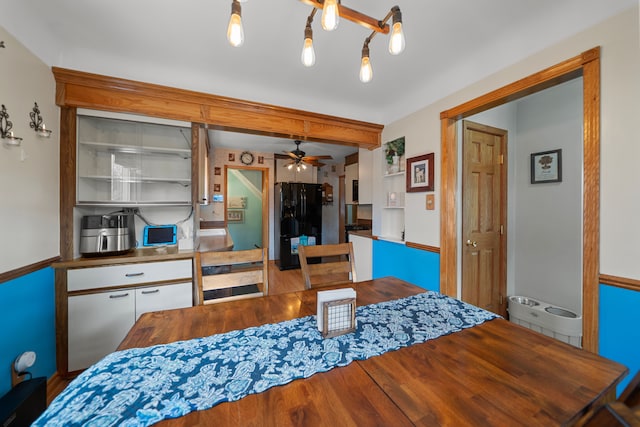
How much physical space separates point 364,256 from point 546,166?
2.21m

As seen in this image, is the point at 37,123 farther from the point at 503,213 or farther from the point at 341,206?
the point at 341,206

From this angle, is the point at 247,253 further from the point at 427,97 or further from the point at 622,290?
the point at 427,97

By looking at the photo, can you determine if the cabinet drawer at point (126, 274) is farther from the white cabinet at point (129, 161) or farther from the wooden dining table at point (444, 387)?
the wooden dining table at point (444, 387)

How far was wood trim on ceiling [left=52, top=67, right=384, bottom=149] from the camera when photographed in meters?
1.87

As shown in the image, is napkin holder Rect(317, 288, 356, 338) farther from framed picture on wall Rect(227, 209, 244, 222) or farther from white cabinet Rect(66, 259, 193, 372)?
framed picture on wall Rect(227, 209, 244, 222)

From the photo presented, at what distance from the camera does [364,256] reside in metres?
3.34

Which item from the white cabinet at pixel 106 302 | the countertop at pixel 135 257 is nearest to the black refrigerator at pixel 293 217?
the countertop at pixel 135 257

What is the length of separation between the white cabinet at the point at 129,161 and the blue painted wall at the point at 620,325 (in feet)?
10.0

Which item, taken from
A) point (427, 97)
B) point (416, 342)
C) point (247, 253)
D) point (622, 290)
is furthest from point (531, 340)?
point (427, 97)

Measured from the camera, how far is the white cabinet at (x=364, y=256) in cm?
323

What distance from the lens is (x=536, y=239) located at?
2.59 meters

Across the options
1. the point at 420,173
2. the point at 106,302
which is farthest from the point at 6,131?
the point at 420,173

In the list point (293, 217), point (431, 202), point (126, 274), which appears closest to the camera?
point (126, 274)

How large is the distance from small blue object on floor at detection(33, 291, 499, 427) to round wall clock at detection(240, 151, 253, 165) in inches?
173
